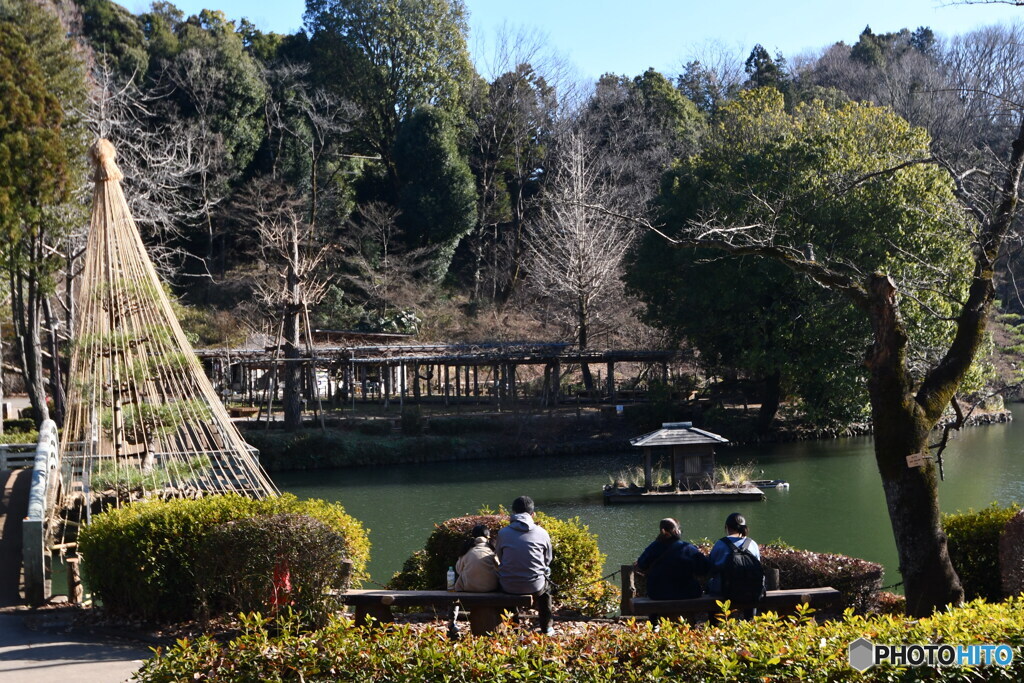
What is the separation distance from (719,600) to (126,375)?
785 centimetres

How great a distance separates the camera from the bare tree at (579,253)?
117 ft

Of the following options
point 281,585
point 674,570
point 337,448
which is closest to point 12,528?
point 281,585

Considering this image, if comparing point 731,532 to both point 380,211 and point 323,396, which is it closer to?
point 323,396

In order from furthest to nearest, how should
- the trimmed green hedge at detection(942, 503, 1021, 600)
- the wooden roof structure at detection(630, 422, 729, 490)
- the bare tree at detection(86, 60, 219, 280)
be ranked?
the bare tree at detection(86, 60, 219, 280), the wooden roof structure at detection(630, 422, 729, 490), the trimmed green hedge at detection(942, 503, 1021, 600)

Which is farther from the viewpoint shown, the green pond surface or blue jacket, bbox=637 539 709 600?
the green pond surface

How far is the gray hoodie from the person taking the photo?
21.7 ft

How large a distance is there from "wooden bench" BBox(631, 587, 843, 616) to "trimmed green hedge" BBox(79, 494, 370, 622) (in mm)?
2486

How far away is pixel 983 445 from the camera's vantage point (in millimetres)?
26906

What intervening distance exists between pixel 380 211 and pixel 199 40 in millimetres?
10268

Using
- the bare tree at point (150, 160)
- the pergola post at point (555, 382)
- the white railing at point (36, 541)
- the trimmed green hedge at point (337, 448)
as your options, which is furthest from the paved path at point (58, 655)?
the pergola post at point (555, 382)

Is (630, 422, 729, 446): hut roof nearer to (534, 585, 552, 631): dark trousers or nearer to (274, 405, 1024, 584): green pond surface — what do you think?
(274, 405, 1024, 584): green pond surface

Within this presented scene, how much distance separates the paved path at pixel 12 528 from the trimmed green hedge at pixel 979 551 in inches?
326

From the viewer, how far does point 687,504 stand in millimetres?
19734

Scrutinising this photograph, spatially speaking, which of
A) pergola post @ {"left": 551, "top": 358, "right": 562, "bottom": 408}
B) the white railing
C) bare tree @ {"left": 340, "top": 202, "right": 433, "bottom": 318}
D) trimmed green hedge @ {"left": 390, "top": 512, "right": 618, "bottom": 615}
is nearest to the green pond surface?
pergola post @ {"left": 551, "top": 358, "right": 562, "bottom": 408}
